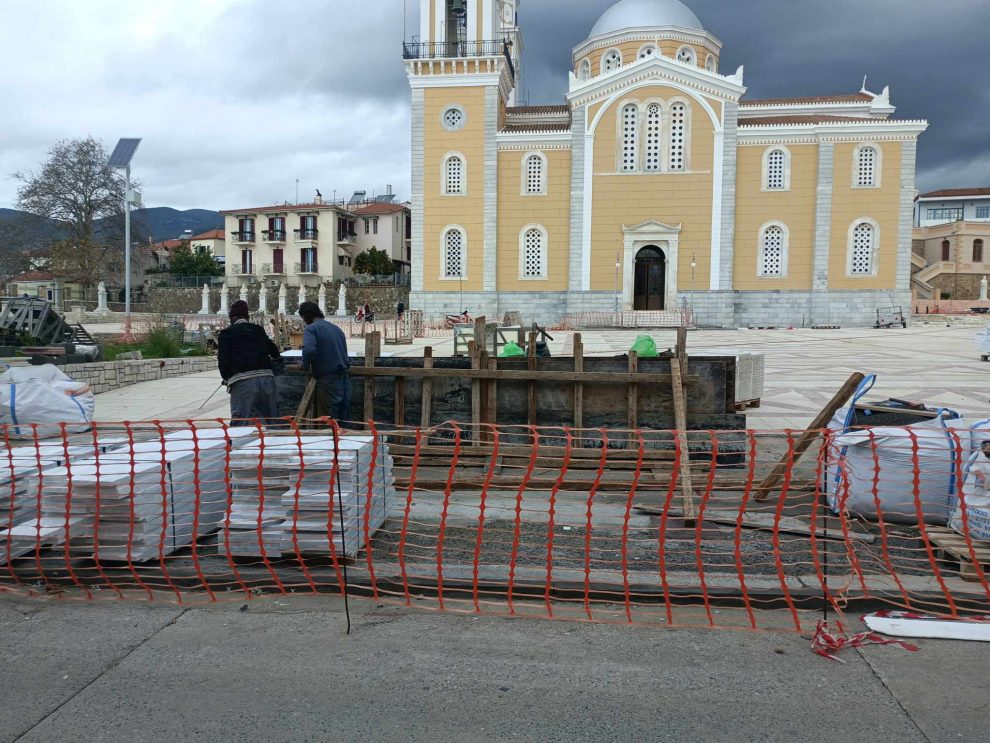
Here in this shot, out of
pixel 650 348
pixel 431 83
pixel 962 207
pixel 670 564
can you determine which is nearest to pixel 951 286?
pixel 962 207

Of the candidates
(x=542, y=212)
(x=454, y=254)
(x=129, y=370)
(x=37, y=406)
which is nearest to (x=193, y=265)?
(x=454, y=254)

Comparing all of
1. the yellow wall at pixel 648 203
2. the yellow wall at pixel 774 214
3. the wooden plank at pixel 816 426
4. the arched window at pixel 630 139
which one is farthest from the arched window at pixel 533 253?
the wooden plank at pixel 816 426

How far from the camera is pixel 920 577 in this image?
461 centimetres

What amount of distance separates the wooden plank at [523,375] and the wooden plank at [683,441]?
0.46ft

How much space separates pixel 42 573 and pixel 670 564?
3919 millimetres

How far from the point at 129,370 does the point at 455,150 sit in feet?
94.9

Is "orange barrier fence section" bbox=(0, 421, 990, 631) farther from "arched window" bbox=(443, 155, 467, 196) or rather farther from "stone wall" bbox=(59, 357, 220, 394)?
"arched window" bbox=(443, 155, 467, 196)

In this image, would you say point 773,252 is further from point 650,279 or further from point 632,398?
point 632,398

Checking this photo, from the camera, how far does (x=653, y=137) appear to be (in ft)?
133

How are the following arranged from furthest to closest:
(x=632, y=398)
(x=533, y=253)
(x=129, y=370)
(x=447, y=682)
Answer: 1. (x=533, y=253)
2. (x=129, y=370)
3. (x=632, y=398)
4. (x=447, y=682)

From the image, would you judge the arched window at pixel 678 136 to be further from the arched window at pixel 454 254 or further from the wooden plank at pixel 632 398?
the wooden plank at pixel 632 398

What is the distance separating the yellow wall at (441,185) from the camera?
40750 millimetres

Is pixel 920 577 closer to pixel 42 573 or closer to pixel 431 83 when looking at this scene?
pixel 42 573

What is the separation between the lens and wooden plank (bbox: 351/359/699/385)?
25.1 feet
